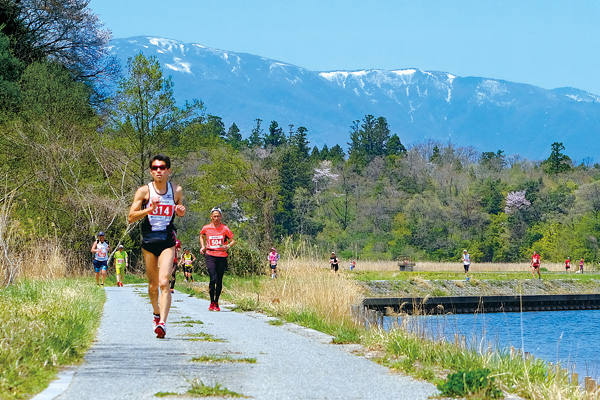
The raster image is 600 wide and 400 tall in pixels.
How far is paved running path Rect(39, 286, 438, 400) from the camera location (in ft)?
23.9

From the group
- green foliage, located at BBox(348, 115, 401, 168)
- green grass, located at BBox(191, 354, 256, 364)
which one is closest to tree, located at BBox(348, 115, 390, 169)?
green foliage, located at BBox(348, 115, 401, 168)

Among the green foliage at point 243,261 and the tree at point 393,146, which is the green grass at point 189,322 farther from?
the tree at point 393,146

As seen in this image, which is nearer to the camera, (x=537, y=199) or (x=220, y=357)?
(x=220, y=357)

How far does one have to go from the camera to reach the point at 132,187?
45906mm

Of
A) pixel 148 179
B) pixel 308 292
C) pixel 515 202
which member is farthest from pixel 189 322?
pixel 515 202

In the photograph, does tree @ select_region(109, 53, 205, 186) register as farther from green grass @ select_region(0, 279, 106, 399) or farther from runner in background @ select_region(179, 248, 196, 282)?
green grass @ select_region(0, 279, 106, 399)

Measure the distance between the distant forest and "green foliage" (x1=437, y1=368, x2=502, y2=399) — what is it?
12.4 metres

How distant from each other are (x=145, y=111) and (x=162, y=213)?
36.0 meters

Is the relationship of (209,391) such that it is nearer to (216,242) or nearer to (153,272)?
(153,272)

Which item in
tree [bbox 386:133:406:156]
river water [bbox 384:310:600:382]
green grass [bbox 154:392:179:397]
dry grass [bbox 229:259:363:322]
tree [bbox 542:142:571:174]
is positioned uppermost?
tree [bbox 386:133:406:156]

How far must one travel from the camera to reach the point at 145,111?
45906mm

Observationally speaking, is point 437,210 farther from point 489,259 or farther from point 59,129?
point 59,129

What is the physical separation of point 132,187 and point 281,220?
4725cm

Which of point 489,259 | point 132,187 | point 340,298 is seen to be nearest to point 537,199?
point 489,259
